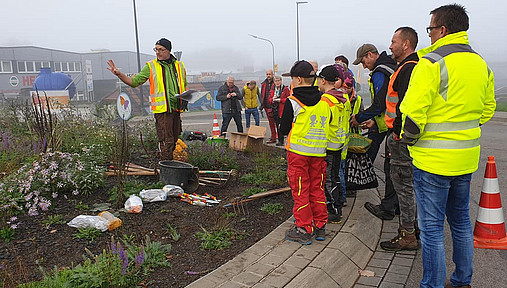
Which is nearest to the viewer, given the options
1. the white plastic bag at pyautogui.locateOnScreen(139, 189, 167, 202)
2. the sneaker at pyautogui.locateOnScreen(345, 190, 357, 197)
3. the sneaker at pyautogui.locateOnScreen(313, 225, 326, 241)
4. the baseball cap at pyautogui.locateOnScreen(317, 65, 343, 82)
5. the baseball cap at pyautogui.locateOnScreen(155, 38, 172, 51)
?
the sneaker at pyautogui.locateOnScreen(313, 225, 326, 241)

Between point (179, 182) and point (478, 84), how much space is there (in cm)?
381

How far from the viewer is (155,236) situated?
A: 13.2ft

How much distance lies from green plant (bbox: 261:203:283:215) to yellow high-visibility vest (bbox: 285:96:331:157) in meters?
1.14

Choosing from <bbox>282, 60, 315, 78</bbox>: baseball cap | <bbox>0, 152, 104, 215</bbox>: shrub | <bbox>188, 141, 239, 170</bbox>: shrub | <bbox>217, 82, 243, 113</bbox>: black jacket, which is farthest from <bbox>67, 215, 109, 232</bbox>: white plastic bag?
<bbox>217, 82, 243, 113</bbox>: black jacket

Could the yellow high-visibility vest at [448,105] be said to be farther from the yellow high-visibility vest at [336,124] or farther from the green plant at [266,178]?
the green plant at [266,178]

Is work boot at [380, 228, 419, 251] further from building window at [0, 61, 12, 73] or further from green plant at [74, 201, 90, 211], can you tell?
building window at [0, 61, 12, 73]

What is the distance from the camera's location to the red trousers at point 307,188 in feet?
12.5

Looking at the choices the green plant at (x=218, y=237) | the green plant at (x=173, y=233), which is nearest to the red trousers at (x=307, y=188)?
the green plant at (x=218, y=237)

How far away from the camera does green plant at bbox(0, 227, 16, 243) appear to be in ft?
12.9

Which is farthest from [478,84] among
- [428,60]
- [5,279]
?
[5,279]

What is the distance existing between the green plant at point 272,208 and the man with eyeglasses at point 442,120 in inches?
78.1

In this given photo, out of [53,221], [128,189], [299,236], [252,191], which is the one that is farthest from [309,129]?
[53,221]

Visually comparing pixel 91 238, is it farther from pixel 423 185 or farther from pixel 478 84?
pixel 478 84

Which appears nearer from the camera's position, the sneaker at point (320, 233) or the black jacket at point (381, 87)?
the sneaker at point (320, 233)
